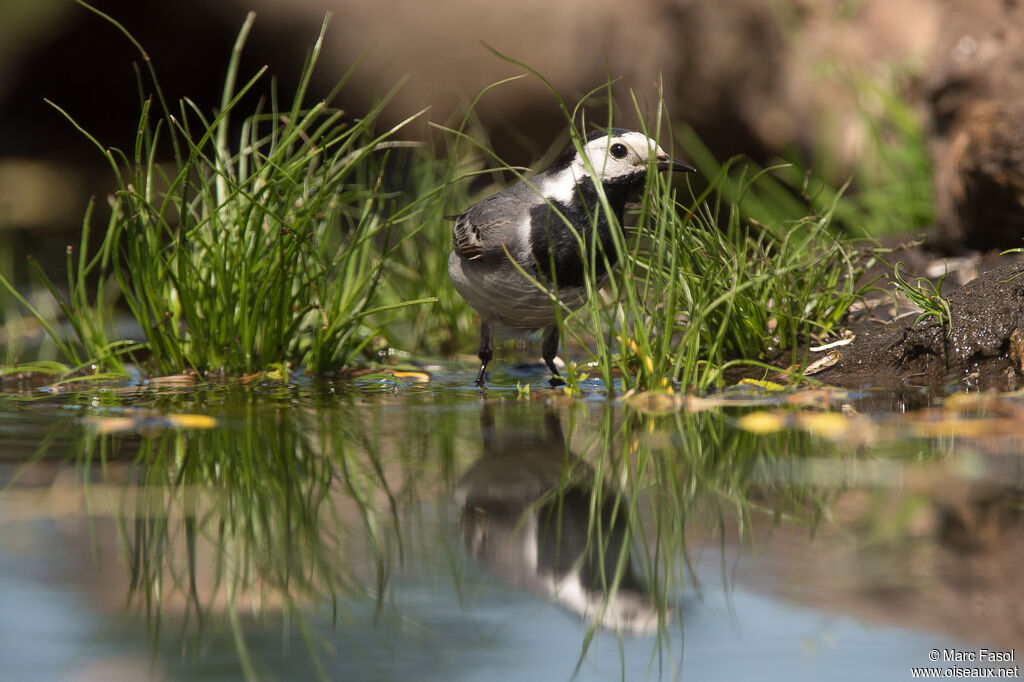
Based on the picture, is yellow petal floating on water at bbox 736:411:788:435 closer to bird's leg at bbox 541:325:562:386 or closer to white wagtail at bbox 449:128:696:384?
white wagtail at bbox 449:128:696:384

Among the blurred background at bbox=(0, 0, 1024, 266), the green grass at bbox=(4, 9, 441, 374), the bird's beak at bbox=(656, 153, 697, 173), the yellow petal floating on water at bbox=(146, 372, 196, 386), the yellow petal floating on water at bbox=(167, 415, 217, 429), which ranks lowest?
the yellow petal floating on water at bbox=(167, 415, 217, 429)

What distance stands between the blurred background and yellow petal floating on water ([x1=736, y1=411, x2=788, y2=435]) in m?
1.52

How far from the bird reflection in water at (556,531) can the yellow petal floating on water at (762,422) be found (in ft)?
2.00

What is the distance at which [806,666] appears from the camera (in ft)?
5.57

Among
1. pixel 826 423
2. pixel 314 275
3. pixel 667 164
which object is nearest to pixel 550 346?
pixel 667 164

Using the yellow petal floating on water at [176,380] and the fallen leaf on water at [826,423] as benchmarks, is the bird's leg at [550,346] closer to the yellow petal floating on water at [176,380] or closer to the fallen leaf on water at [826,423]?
the fallen leaf on water at [826,423]

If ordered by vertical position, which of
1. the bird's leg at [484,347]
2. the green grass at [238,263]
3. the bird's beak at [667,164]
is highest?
the bird's beak at [667,164]

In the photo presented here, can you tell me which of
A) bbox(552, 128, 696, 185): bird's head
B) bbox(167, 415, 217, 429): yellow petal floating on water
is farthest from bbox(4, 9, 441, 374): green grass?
bbox(167, 415, 217, 429): yellow petal floating on water

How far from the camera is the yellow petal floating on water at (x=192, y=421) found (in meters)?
3.59

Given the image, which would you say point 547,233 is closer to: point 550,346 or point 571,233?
point 571,233

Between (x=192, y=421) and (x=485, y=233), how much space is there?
145cm

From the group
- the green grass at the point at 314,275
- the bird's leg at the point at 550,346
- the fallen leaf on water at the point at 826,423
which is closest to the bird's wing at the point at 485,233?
the green grass at the point at 314,275

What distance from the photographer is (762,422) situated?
3.48m

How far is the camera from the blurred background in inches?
221
